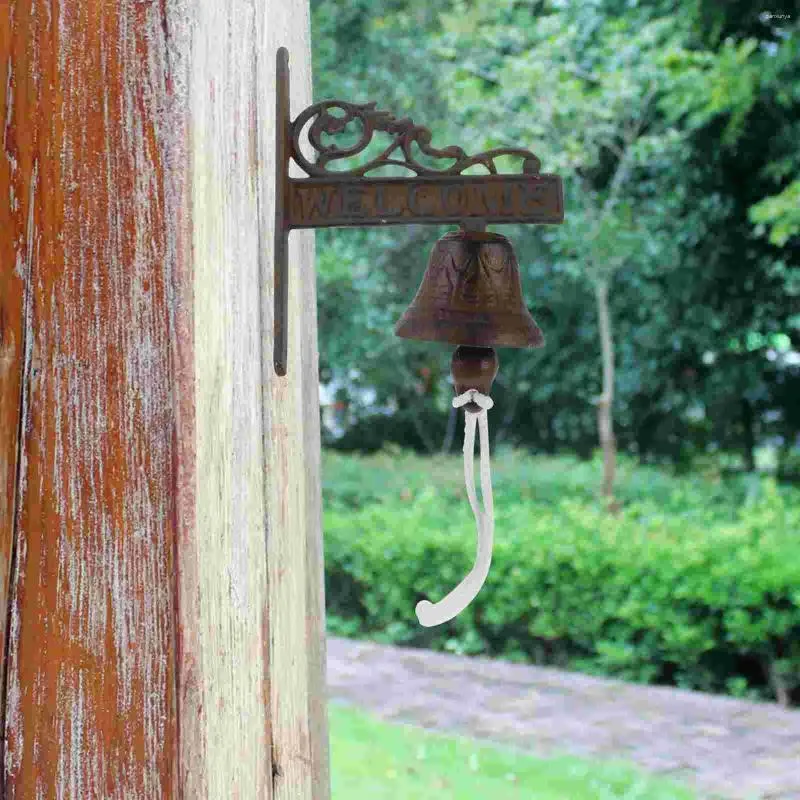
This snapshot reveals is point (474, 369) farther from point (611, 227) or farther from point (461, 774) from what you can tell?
point (611, 227)

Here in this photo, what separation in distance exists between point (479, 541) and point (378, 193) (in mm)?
315

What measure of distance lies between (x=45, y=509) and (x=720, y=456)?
350 inches

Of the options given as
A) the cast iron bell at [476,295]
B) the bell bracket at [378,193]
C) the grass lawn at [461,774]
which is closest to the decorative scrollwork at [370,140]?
→ the bell bracket at [378,193]

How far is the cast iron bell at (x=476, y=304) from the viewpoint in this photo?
41.8 inches

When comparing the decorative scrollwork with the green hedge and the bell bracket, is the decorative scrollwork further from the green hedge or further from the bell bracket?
the green hedge

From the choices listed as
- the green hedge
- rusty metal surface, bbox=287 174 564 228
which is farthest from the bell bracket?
the green hedge

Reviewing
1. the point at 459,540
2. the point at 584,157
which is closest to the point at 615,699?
the point at 459,540

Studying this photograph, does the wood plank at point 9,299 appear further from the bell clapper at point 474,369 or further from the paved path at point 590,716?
the paved path at point 590,716

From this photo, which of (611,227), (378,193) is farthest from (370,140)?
(611,227)

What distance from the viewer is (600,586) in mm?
5375

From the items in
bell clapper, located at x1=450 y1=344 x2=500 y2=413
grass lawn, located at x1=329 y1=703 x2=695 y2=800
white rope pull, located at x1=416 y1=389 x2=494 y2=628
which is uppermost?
bell clapper, located at x1=450 y1=344 x2=500 y2=413

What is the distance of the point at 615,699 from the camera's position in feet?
15.5

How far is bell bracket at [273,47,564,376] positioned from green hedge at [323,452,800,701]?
4.20 metres

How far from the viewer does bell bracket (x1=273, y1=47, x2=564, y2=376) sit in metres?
0.93
